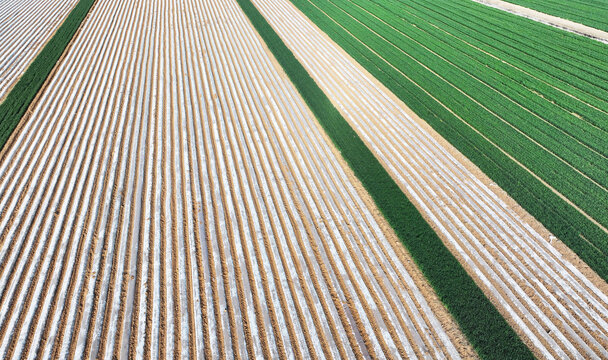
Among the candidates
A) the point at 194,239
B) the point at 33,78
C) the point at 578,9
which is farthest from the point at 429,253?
the point at 578,9

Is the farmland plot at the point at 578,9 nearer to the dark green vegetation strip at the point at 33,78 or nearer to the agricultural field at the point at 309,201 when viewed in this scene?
the agricultural field at the point at 309,201

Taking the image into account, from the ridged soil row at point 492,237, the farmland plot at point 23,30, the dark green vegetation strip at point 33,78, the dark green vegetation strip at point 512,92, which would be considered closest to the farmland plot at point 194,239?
the dark green vegetation strip at point 33,78

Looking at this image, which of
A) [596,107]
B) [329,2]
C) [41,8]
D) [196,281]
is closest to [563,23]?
[596,107]

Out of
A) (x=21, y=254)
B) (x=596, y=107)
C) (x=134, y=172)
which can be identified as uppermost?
(x=596, y=107)

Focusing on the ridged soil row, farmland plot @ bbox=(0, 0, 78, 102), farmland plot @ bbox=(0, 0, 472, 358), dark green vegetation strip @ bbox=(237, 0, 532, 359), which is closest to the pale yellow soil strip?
the ridged soil row

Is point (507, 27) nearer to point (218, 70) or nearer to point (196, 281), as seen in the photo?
point (218, 70)

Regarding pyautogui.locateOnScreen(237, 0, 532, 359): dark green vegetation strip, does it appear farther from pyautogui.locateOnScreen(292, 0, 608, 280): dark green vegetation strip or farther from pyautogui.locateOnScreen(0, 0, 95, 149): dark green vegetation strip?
pyautogui.locateOnScreen(0, 0, 95, 149): dark green vegetation strip
